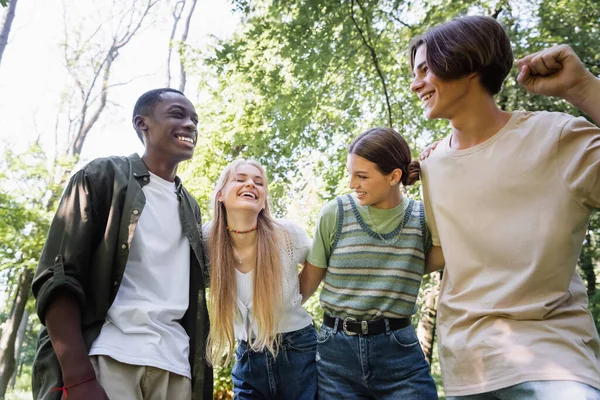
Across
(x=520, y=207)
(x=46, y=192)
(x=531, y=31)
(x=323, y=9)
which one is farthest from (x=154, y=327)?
(x=46, y=192)

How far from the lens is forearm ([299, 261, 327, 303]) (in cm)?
272

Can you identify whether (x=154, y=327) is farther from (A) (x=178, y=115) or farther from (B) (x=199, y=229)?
(A) (x=178, y=115)

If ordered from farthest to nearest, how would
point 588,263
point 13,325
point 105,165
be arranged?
1. point 13,325
2. point 588,263
3. point 105,165

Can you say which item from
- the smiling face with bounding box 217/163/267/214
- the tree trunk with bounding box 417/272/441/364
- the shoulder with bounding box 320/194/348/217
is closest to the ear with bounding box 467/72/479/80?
the shoulder with bounding box 320/194/348/217

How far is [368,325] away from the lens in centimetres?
241

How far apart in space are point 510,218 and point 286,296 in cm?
133

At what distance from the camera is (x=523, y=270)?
1.68m

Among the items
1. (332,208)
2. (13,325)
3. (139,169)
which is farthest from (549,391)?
(13,325)

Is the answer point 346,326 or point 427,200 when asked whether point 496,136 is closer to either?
point 427,200

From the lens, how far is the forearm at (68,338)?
186cm

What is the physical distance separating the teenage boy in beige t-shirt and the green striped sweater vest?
1.68 feet

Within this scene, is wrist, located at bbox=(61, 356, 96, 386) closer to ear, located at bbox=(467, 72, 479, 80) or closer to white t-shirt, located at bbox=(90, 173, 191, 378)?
white t-shirt, located at bbox=(90, 173, 191, 378)

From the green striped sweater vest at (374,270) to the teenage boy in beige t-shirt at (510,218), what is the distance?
20.2 inches

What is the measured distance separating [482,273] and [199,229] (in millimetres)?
1475
